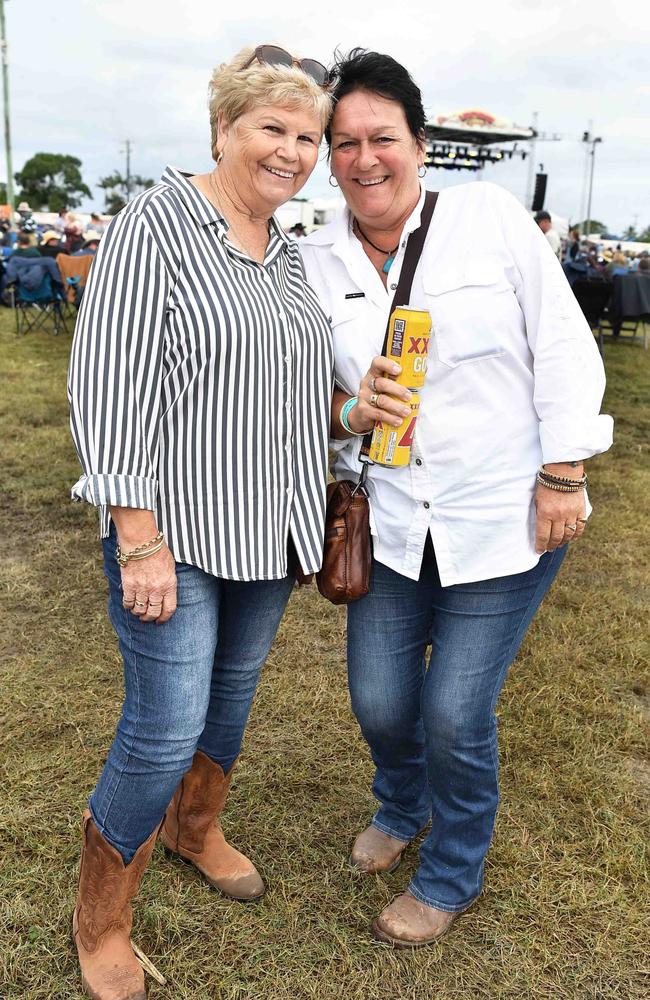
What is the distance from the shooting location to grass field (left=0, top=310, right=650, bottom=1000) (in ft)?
6.72

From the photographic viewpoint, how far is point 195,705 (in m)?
1.80

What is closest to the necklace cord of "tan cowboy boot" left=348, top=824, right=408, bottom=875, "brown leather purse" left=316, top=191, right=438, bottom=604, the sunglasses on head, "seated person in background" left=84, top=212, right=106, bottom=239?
"brown leather purse" left=316, top=191, right=438, bottom=604

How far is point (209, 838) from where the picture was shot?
229cm

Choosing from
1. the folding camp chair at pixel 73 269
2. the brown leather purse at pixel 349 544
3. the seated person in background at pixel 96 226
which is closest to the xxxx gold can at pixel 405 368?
the brown leather purse at pixel 349 544

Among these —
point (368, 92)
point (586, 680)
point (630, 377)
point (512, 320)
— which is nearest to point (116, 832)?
point (512, 320)

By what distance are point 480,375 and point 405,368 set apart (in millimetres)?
188

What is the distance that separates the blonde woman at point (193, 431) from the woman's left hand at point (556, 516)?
19.0 inches

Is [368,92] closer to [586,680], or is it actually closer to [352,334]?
[352,334]

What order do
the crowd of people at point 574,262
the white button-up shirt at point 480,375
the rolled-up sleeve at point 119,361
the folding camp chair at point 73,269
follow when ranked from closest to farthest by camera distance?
the rolled-up sleeve at point 119,361 < the white button-up shirt at point 480,375 < the folding camp chair at point 73,269 < the crowd of people at point 574,262

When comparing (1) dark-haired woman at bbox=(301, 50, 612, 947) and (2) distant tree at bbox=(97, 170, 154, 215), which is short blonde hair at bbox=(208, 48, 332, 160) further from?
(2) distant tree at bbox=(97, 170, 154, 215)

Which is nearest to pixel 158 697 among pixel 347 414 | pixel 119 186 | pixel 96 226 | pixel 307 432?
pixel 307 432

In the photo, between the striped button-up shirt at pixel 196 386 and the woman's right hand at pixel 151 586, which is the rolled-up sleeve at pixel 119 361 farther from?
the woman's right hand at pixel 151 586

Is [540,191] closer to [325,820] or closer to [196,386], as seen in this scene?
[325,820]

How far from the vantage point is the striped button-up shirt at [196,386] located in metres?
1.58
